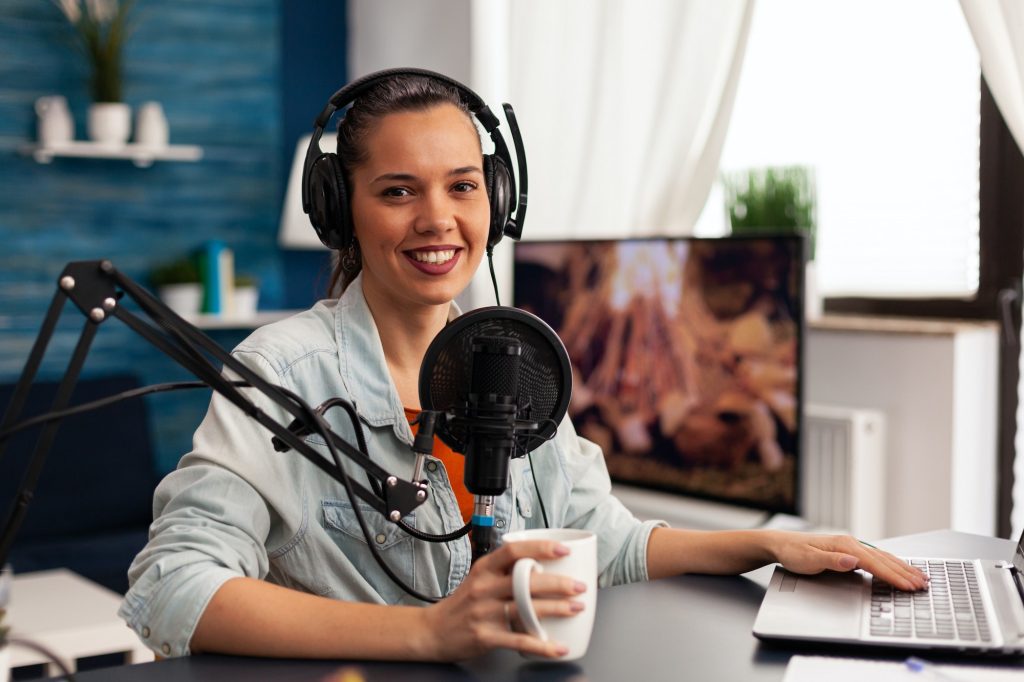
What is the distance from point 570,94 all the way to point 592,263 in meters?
0.66

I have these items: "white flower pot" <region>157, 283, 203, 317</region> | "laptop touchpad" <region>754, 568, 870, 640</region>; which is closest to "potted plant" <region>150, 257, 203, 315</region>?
"white flower pot" <region>157, 283, 203, 317</region>

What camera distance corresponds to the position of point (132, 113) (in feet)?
12.1

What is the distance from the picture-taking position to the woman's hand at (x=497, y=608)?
0.84 meters

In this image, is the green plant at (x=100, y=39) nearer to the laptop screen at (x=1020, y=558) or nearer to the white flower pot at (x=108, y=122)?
the white flower pot at (x=108, y=122)

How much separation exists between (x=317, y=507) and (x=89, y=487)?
7.85ft

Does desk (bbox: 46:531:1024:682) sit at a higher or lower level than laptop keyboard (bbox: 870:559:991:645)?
lower

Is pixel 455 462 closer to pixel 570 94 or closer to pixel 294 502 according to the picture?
pixel 294 502

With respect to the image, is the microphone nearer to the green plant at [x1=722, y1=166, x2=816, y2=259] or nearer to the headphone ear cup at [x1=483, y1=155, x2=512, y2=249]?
the headphone ear cup at [x1=483, y1=155, x2=512, y2=249]

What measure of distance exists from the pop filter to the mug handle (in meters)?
0.19

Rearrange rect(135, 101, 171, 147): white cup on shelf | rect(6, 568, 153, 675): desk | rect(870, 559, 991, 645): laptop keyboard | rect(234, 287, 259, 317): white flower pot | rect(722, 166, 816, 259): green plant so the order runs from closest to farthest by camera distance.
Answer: rect(870, 559, 991, 645): laptop keyboard, rect(6, 568, 153, 675): desk, rect(722, 166, 816, 259): green plant, rect(135, 101, 171, 147): white cup on shelf, rect(234, 287, 259, 317): white flower pot

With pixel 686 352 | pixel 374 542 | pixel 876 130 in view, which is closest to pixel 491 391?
pixel 374 542

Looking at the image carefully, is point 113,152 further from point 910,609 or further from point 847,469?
point 910,609

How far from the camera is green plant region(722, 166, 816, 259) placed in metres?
2.79

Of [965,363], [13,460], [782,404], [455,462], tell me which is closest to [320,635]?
[455,462]
